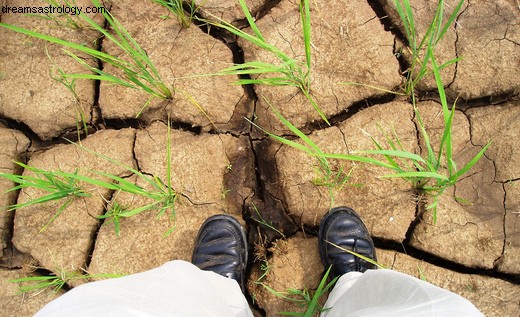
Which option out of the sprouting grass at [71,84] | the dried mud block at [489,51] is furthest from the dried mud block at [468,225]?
the sprouting grass at [71,84]

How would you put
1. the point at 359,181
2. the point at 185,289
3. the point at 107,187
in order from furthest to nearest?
the point at 359,181 → the point at 107,187 → the point at 185,289

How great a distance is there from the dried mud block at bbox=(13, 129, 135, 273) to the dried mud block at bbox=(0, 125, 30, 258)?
0.05 metres

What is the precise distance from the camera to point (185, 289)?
1.33 metres

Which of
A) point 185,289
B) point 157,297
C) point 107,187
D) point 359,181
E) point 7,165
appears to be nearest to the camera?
point 157,297

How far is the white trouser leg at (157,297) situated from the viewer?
3.52 feet

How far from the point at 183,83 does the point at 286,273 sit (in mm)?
966

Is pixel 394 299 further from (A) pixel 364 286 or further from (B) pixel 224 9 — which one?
(B) pixel 224 9

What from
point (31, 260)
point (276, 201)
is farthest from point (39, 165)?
point (276, 201)

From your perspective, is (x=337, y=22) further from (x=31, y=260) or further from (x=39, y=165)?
(x=31, y=260)

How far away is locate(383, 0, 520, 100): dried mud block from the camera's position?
1841 millimetres

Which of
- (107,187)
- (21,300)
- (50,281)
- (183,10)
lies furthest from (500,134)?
(21,300)

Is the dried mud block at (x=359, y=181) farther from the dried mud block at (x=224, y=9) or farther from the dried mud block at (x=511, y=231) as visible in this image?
the dried mud block at (x=224, y=9)

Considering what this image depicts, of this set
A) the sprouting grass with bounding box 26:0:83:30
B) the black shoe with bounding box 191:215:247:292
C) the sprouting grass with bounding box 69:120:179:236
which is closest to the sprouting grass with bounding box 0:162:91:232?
the sprouting grass with bounding box 69:120:179:236

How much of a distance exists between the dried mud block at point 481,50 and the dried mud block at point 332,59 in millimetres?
149
